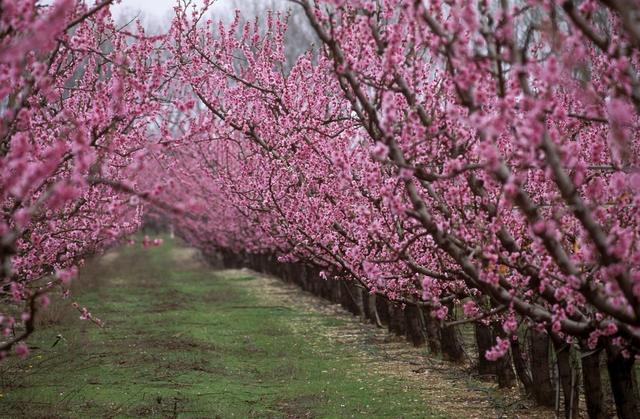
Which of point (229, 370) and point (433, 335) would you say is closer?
point (229, 370)

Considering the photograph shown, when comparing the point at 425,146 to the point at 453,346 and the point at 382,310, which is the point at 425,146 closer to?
the point at 453,346

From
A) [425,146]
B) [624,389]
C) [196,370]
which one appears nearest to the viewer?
[624,389]

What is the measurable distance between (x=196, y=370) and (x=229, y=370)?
694 millimetres

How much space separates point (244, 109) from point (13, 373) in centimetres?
665

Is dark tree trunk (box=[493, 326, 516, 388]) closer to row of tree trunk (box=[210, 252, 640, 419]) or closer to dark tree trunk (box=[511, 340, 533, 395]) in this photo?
row of tree trunk (box=[210, 252, 640, 419])

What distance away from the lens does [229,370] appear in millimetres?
14461

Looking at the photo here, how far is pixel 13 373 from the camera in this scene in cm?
1330

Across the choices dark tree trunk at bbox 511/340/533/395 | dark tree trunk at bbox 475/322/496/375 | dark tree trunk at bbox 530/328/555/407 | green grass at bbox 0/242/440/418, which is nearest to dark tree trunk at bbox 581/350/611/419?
dark tree trunk at bbox 530/328/555/407

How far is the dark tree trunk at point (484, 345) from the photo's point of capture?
43.0 ft

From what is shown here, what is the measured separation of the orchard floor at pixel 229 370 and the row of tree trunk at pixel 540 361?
44 cm

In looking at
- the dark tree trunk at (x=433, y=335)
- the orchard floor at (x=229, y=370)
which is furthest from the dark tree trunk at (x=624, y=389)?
the dark tree trunk at (x=433, y=335)

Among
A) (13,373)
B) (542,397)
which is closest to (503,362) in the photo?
(542,397)

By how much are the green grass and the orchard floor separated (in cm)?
2


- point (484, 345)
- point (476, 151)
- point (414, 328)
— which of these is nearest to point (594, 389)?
point (476, 151)
